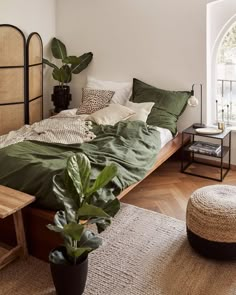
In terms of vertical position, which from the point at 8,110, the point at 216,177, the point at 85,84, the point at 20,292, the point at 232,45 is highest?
the point at 232,45

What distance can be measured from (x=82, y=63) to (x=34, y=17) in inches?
33.0

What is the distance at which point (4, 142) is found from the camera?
3.29 m

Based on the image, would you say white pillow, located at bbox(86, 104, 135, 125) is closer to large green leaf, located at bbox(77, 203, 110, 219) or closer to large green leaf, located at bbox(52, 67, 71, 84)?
large green leaf, located at bbox(52, 67, 71, 84)

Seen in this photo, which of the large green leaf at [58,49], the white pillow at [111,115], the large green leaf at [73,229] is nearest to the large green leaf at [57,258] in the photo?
the large green leaf at [73,229]

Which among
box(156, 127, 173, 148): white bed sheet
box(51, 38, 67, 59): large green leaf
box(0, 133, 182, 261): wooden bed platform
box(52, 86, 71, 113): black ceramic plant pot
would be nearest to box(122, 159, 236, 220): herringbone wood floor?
box(156, 127, 173, 148): white bed sheet

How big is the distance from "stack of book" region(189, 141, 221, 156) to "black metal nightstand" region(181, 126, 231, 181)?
22mm

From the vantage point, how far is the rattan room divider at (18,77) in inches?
169

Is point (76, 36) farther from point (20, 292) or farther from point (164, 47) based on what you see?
point (20, 292)

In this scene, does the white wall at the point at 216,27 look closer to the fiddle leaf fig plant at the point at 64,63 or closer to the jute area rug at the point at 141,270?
the fiddle leaf fig plant at the point at 64,63

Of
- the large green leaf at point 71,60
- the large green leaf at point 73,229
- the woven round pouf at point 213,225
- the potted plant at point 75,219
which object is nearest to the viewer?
the large green leaf at point 73,229

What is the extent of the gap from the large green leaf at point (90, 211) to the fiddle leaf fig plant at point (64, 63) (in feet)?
10.4

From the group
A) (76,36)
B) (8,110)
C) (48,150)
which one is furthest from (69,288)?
(76,36)

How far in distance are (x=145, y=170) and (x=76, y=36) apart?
2610mm

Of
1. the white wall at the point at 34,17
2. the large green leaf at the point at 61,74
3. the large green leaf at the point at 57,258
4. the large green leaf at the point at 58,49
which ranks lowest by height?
the large green leaf at the point at 57,258
